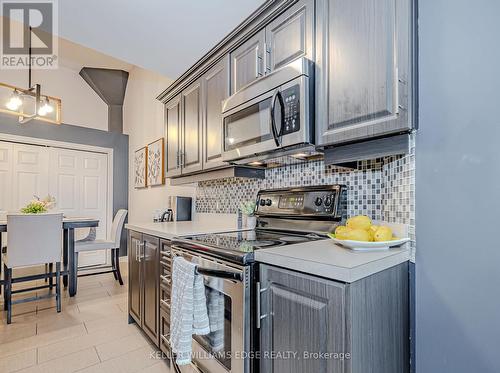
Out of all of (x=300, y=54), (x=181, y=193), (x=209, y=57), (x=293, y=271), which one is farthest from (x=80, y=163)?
(x=293, y=271)

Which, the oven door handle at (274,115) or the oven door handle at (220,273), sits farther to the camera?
the oven door handle at (274,115)

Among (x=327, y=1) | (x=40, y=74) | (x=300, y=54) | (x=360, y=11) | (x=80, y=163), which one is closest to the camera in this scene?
(x=360, y=11)

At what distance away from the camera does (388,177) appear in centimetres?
133

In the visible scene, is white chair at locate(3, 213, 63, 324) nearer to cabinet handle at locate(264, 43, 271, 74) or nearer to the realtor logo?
the realtor logo

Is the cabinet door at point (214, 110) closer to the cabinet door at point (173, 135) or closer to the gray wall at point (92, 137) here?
the cabinet door at point (173, 135)

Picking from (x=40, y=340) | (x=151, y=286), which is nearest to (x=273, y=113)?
(x=151, y=286)

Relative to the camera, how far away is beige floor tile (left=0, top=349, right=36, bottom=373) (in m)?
1.83

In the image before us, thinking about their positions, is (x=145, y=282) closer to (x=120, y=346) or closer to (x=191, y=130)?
(x=120, y=346)

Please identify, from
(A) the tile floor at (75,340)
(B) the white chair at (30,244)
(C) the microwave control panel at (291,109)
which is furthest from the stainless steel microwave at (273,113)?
(B) the white chair at (30,244)

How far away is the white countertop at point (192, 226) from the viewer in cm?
185

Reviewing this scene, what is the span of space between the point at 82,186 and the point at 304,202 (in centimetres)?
433

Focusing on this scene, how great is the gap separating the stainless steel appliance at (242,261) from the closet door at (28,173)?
3552mm

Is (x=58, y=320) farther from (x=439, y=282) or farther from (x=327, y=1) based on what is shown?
(x=327, y=1)

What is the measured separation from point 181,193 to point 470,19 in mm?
2870
